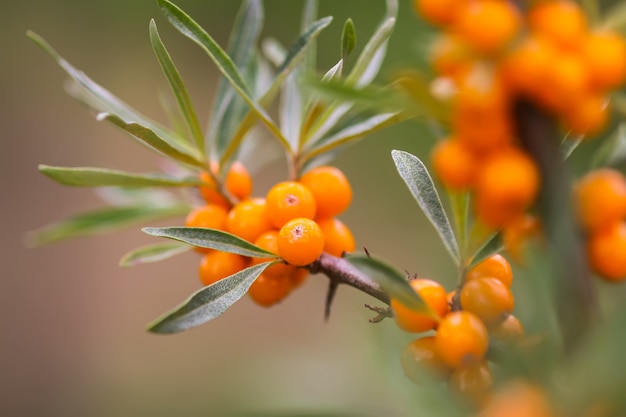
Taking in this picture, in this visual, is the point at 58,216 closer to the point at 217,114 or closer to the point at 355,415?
the point at 217,114

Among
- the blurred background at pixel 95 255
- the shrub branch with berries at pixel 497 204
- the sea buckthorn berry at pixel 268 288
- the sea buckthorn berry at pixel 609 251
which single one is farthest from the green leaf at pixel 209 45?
the blurred background at pixel 95 255

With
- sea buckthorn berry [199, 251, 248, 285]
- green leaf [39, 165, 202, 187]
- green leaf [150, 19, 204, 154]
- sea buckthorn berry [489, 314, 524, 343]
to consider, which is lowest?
sea buckthorn berry [489, 314, 524, 343]

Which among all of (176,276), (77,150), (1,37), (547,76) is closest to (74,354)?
(176,276)

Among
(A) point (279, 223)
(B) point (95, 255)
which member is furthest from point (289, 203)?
(B) point (95, 255)

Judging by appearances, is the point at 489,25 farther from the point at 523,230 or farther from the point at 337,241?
the point at 337,241

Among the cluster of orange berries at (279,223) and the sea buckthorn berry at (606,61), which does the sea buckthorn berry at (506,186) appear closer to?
the sea buckthorn berry at (606,61)

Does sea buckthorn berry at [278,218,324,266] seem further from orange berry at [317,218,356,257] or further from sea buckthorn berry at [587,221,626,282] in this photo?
sea buckthorn berry at [587,221,626,282]

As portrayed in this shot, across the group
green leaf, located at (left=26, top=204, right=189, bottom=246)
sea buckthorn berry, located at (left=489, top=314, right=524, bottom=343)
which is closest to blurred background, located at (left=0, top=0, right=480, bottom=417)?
green leaf, located at (left=26, top=204, right=189, bottom=246)
